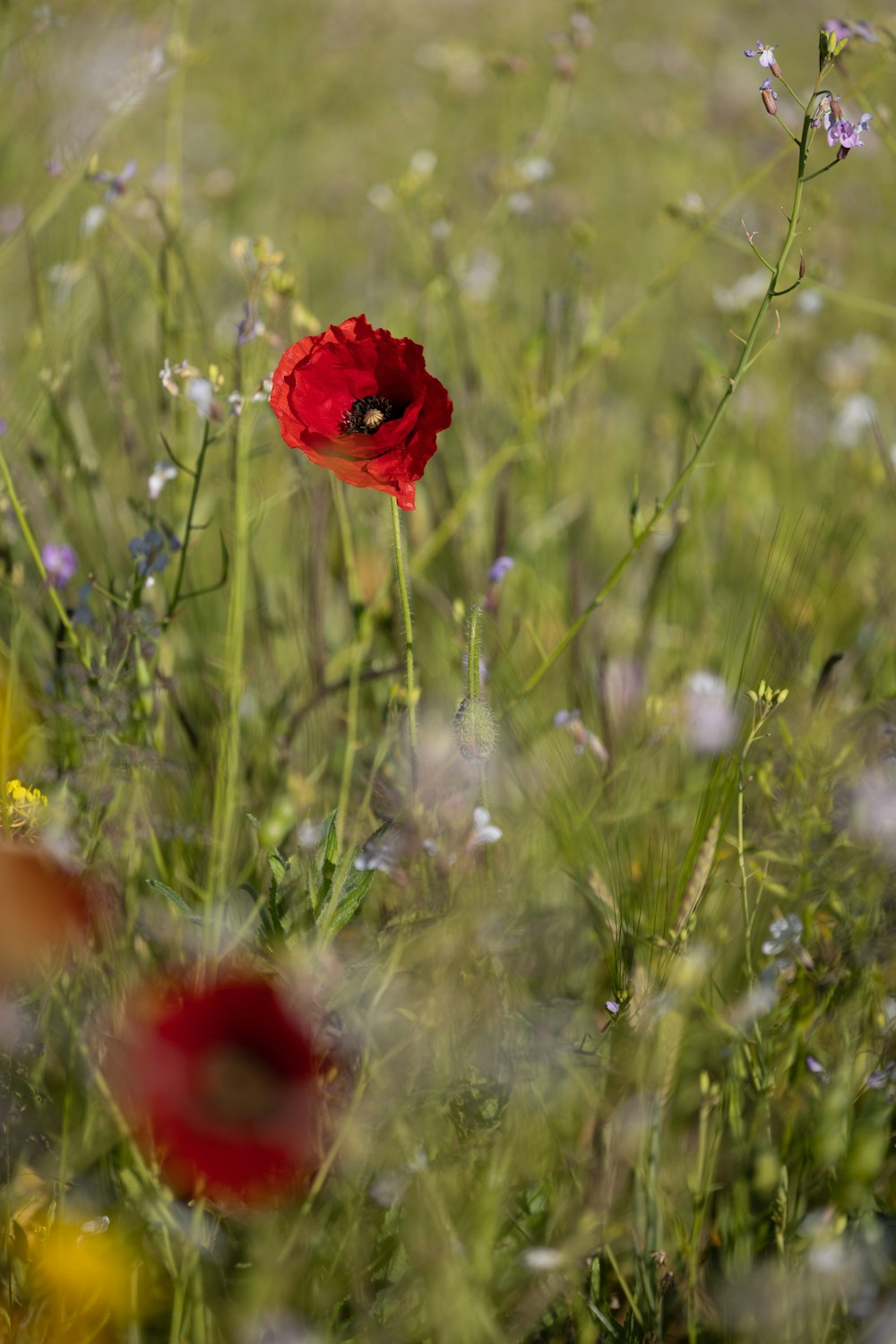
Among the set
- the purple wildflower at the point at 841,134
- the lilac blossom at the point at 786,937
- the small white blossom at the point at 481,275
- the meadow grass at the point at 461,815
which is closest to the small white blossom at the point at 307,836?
the meadow grass at the point at 461,815

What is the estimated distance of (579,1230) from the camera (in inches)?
26.3

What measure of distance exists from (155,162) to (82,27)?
0.96 m

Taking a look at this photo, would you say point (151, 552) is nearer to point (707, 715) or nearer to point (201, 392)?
point (201, 392)

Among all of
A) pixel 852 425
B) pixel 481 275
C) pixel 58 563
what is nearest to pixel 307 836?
pixel 58 563

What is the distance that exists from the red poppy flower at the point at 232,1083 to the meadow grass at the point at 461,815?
45 mm

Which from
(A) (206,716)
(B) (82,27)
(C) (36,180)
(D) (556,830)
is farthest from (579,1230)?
(B) (82,27)

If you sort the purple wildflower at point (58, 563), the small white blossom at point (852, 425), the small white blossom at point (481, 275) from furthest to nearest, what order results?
the small white blossom at point (481, 275) < the small white blossom at point (852, 425) < the purple wildflower at point (58, 563)

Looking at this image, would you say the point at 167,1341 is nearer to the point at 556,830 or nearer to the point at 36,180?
the point at 556,830

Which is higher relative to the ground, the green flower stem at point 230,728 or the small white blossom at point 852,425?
the green flower stem at point 230,728

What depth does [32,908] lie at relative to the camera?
663mm

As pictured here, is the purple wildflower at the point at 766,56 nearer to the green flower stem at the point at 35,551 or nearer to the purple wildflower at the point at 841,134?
the purple wildflower at the point at 841,134

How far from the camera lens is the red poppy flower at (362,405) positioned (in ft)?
2.25

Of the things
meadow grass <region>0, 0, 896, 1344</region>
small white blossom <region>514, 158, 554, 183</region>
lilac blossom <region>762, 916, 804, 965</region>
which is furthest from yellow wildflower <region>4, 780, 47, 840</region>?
small white blossom <region>514, 158, 554, 183</region>

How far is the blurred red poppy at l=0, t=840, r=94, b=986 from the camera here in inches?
25.9
